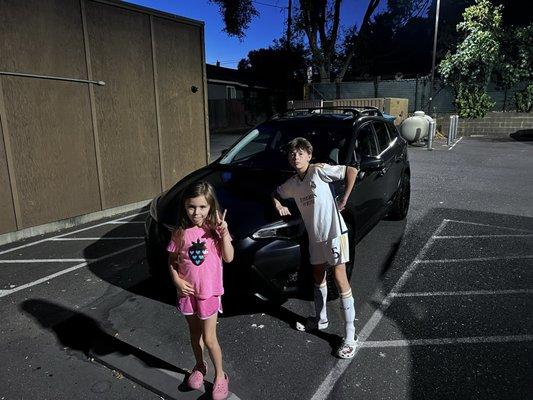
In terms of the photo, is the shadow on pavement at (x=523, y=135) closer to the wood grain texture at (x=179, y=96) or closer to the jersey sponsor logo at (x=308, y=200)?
the wood grain texture at (x=179, y=96)

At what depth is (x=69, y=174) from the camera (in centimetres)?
627

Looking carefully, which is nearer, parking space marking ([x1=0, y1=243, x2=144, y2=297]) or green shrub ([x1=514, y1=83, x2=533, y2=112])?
parking space marking ([x1=0, y1=243, x2=144, y2=297])

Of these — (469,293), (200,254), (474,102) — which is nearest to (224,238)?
(200,254)

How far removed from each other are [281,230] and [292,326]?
81 cm

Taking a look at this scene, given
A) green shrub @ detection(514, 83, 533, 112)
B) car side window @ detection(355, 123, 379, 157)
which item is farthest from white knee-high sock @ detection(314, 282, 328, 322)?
green shrub @ detection(514, 83, 533, 112)

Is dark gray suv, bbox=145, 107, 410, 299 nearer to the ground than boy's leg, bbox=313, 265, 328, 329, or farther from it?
farther from it

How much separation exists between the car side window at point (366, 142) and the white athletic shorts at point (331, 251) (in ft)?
5.66

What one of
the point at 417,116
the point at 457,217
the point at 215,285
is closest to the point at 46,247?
the point at 215,285

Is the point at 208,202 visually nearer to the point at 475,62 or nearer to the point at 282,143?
the point at 282,143

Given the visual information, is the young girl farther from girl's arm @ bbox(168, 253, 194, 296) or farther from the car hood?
the car hood

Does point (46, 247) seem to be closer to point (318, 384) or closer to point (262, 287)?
point (262, 287)

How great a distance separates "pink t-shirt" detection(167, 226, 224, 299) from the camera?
237 cm

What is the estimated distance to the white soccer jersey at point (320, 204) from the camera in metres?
2.88

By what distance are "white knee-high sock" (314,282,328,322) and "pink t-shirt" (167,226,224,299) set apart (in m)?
1.04
